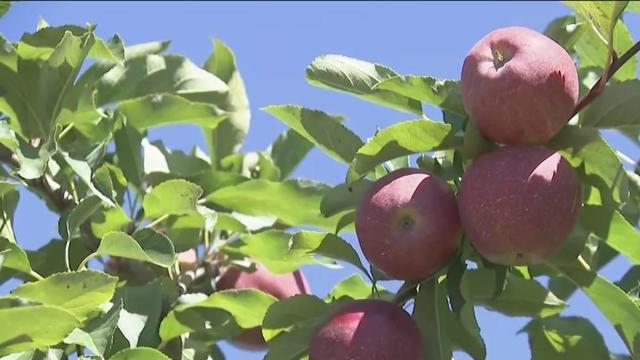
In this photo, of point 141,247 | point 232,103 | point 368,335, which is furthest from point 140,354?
point 232,103

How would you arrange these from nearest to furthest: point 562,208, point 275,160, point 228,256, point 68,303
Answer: point 562,208, point 68,303, point 228,256, point 275,160

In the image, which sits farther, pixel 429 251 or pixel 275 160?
pixel 275 160

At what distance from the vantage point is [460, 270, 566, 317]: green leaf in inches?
72.2

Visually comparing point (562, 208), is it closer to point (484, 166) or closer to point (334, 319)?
point (484, 166)

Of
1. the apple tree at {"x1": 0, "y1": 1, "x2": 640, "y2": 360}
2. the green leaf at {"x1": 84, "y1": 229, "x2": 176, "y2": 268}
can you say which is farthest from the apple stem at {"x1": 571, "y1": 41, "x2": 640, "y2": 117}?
the green leaf at {"x1": 84, "y1": 229, "x2": 176, "y2": 268}

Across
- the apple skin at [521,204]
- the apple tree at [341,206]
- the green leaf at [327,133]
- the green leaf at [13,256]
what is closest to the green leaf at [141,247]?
the apple tree at [341,206]

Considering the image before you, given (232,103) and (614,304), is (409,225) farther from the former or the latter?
(232,103)

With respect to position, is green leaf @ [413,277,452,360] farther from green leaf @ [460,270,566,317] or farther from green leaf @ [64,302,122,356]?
green leaf @ [64,302,122,356]

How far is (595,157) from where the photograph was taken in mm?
1674

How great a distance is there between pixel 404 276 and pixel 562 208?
221 millimetres

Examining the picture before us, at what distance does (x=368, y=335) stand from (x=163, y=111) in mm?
756

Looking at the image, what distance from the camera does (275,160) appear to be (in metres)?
2.57

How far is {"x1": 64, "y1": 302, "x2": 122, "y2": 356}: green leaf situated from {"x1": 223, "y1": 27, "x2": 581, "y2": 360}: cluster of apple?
0.85 feet

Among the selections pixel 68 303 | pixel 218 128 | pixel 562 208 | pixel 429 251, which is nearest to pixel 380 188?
pixel 429 251
